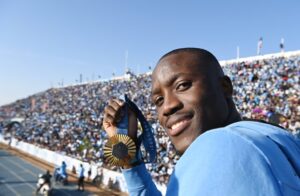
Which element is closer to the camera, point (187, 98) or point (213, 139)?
point (213, 139)

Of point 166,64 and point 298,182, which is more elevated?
point 166,64

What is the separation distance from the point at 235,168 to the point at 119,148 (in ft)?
3.58

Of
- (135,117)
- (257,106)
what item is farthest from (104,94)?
(135,117)

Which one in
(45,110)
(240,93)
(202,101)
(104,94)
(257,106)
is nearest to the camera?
(202,101)

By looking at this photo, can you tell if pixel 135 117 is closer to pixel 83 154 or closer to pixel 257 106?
pixel 257 106

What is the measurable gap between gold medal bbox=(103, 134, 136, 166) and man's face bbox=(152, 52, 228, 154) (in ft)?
1.51

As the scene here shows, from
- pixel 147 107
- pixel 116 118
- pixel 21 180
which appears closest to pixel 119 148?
pixel 116 118

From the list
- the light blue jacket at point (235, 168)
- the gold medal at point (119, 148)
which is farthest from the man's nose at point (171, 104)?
the gold medal at point (119, 148)

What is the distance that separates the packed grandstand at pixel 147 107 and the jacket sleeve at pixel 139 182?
18.8 ft

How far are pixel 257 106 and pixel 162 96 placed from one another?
17597 millimetres

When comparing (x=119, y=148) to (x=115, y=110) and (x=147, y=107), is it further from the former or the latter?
(x=147, y=107)

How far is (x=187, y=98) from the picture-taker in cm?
113

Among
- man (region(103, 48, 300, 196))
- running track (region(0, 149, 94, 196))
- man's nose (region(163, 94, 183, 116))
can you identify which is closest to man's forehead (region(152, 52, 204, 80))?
man (region(103, 48, 300, 196))

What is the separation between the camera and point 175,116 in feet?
3.79
